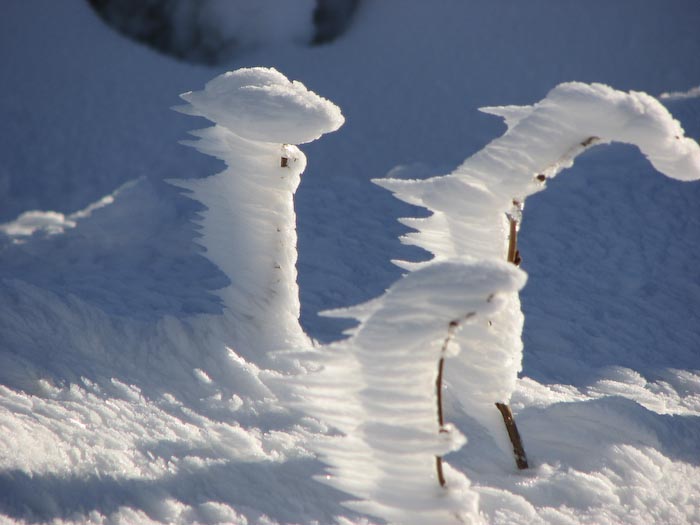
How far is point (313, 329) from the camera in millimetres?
1802

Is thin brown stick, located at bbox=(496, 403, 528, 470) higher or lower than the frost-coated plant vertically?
lower

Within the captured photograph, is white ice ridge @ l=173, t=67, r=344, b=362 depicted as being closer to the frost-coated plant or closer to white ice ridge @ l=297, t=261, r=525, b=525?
the frost-coated plant

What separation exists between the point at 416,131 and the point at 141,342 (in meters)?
1.93

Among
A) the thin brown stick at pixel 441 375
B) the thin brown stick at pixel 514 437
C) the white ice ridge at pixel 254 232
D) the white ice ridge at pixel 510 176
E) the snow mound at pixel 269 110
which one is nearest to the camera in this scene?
the thin brown stick at pixel 441 375

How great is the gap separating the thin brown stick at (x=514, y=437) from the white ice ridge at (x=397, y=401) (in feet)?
1.06

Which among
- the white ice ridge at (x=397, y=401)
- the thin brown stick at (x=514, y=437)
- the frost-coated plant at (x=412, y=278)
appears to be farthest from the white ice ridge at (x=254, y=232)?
the white ice ridge at (x=397, y=401)

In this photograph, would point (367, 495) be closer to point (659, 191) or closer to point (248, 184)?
point (248, 184)

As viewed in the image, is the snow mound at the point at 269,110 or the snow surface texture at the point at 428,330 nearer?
the snow surface texture at the point at 428,330

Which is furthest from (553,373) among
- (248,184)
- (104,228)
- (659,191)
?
(104,228)

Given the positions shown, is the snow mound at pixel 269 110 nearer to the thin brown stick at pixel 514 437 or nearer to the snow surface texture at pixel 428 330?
the snow surface texture at pixel 428 330

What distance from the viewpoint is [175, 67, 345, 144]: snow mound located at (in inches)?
53.5

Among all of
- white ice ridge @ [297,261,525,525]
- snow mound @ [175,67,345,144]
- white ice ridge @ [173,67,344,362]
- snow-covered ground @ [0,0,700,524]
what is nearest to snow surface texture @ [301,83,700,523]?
white ice ridge @ [297,261,525,525]

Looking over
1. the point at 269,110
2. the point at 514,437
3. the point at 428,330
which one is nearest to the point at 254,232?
the point at 269,110

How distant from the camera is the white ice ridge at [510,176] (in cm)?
106
